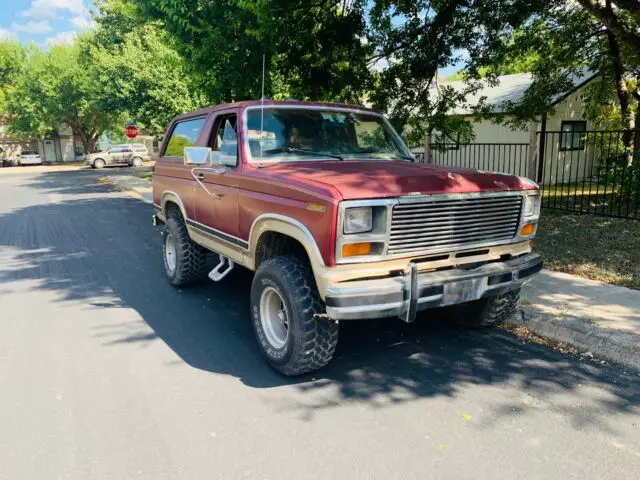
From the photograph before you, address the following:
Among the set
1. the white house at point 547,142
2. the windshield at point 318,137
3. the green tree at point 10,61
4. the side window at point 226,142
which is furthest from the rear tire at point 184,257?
the green tree at point 10,61

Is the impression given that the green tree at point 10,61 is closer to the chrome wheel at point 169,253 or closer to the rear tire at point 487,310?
the chrome wheel at point 169,253

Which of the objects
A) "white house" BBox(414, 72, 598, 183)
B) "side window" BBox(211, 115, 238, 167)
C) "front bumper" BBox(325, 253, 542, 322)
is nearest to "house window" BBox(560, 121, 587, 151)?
"white house" BBox(414, 72, 598, 183)

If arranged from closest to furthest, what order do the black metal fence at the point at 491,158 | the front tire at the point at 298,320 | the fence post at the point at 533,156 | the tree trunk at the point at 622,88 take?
the front tire at the point at 298,320, the tree trunk at the point at 622,88, the fence post at the point at 533,156, the black metal fence at the point at 491,158

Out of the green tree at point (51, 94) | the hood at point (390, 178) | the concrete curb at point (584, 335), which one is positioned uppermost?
the green tree at point (51, 94)

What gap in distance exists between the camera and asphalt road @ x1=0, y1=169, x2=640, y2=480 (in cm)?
299

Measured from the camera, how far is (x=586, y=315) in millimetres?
5078

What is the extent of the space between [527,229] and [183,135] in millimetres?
4136

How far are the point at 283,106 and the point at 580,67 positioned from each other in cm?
1218

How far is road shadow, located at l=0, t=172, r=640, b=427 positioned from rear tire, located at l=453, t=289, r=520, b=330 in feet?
0.44

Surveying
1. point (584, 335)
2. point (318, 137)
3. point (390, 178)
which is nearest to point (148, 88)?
point (318, 137)

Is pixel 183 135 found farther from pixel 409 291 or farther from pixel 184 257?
pixel 409 291

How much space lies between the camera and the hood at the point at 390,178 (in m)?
3.60

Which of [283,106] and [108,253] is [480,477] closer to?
[283,106]

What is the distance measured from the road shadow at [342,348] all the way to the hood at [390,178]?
1.43 m
